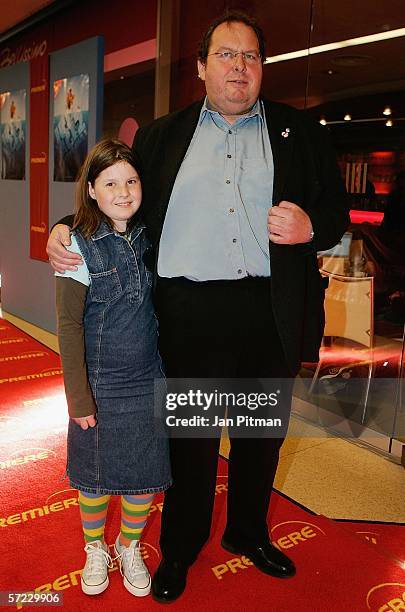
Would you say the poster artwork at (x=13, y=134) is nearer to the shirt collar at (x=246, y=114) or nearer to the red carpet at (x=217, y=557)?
the red carpet at (x=217, y=557)

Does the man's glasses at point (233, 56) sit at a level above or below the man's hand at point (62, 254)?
above

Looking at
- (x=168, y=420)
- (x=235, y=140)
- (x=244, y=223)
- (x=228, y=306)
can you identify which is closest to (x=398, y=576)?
(x=168, y=420)

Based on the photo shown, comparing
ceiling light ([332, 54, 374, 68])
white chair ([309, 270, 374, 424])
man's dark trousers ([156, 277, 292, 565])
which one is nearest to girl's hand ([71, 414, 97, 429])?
man's dark trousers ([156, 277, 292, 565])

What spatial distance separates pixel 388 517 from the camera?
237 cm

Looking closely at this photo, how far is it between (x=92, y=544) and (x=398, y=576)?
1039 mm

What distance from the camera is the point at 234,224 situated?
1.59m

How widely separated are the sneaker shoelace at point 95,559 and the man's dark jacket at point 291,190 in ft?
2.76

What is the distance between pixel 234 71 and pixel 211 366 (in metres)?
0.84

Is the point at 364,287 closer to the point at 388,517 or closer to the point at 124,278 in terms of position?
the point at 388,517

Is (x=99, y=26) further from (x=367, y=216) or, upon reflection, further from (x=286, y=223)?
(x=286, y=223)

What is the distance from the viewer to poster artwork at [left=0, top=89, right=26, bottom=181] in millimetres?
5445

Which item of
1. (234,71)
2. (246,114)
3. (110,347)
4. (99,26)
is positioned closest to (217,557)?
(110,347)

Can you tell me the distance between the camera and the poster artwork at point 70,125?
4.33m

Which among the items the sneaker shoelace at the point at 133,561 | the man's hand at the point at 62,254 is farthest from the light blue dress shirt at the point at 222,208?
the sneaker shoelace at the point at 133,561
